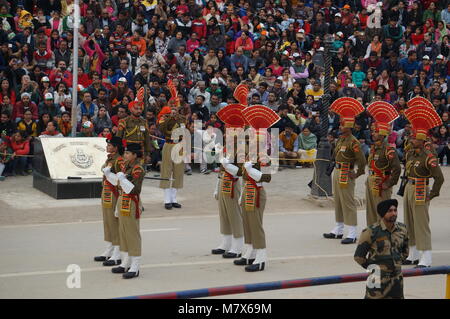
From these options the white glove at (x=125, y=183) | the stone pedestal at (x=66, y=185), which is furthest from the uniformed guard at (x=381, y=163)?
the stone pedestal at (x=66, y=185)

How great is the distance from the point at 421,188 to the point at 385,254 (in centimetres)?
457

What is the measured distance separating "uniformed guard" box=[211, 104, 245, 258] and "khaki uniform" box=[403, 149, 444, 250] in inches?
98.6

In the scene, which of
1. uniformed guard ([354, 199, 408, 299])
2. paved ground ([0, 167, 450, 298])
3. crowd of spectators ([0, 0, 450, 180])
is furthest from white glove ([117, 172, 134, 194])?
crowd of spectators ([0, 0, 450, 180])

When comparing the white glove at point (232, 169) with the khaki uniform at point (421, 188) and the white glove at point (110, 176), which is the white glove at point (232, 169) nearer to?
the white glove at point (110, 176)

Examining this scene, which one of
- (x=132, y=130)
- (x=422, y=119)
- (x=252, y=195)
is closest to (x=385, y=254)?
(x=252, y=195)

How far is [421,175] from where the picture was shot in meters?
14.4

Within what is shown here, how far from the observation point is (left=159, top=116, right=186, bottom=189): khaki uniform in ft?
61.9

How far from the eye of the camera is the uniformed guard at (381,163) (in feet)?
50.4

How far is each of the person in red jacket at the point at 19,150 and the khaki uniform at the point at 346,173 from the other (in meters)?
7.67

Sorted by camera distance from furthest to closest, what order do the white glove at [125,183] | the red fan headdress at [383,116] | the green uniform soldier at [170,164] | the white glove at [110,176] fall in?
the green uniform soldier at [170,164], the red fan headdress at [383,116], the white glove at [110,176], the white glove at [125,183]

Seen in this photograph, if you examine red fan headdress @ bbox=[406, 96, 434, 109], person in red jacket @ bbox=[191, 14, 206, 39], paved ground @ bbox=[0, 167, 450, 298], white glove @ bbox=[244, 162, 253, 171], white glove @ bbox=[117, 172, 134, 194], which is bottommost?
paved ground @ bbox=[0, 167, 450, 298]

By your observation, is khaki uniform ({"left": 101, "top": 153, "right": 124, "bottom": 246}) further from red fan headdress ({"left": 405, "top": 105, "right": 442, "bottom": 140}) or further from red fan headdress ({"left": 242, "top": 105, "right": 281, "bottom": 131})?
red fan headdress ({"left": 405, "top": 105, "right": 442, "bottom": 140})

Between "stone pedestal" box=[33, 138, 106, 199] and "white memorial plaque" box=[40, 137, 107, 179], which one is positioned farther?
"white memorial plaque" box=[40, 137, 107, 179]

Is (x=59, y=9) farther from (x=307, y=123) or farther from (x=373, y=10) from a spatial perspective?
(x=373, y=10)
